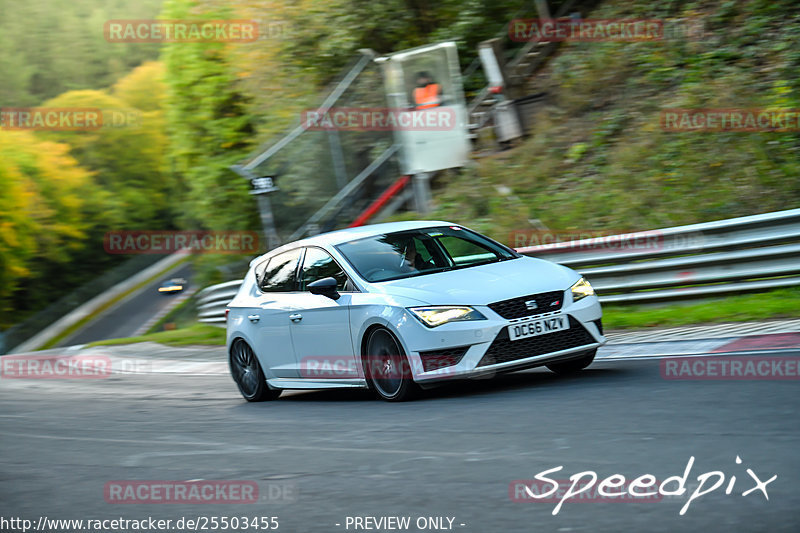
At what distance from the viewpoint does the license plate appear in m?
8.33

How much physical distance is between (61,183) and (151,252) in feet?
30.9

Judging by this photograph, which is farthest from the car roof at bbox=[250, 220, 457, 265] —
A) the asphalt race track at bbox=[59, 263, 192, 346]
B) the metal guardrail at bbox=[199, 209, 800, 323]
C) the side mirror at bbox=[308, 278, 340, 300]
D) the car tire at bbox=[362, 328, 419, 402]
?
the asphalt race track at bbox=[59, 263, 192, 346]

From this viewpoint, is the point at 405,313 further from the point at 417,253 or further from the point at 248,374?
the point at 248,374

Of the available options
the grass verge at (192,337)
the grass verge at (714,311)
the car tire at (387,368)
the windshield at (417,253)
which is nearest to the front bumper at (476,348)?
the car tire at (387,368)

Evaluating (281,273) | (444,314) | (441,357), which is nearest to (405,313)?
(444,314)

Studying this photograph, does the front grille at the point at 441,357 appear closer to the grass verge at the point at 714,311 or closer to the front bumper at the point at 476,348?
the front bumper at the point at 476,348

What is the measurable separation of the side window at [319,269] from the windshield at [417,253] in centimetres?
15

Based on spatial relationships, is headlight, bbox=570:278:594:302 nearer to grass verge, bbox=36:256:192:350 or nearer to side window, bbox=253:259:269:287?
side window, bbox=253:259:269:287

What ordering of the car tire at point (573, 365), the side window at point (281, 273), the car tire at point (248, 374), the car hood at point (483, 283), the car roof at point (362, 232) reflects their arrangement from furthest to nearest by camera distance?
the car tire at point (248, 374) → the side window at point (281, 273) → the car roof at point (362, 232) → the car tire at point (573, 365) → the car hood at point (483, 283)

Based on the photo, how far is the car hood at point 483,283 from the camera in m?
8.45

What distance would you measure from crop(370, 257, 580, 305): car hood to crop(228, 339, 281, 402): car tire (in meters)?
2.37

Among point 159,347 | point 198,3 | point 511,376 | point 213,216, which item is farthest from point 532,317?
point 198,3

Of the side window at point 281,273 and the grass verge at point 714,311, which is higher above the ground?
the side window at point 281,273

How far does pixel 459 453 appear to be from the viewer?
21.3 feet
